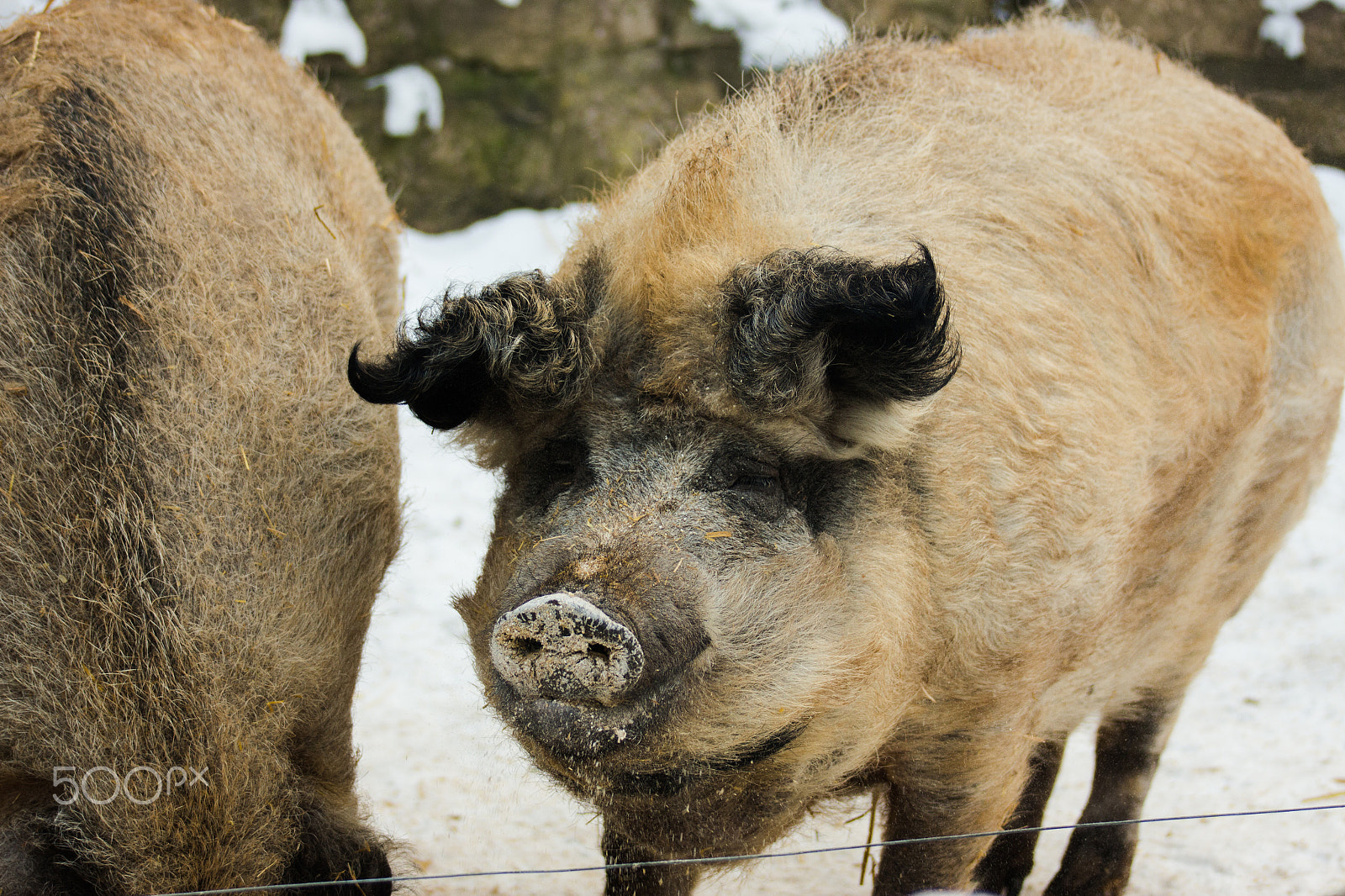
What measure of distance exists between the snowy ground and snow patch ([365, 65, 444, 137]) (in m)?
1.57

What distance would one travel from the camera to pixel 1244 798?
4.89m

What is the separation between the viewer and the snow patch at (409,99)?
869 cm

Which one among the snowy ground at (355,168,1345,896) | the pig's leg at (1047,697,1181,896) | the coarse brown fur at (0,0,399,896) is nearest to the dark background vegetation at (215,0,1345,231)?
the snowy ground at (355,168,1345,896)

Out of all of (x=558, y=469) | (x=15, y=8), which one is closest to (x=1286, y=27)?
(x=558, y=469)

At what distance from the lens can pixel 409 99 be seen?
28.6 feet

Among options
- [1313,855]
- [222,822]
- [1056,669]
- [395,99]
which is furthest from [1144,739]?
[395,99]

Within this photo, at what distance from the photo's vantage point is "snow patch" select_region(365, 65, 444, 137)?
28.5 ft

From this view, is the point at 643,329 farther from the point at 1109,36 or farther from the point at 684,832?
the point at 1109,36

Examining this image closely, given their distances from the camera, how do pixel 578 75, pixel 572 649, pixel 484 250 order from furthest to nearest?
pixel 578 75 < pixel 484 250 < pixel 572 649

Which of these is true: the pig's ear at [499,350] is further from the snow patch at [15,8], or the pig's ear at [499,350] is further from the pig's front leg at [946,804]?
the snow patch at [15,8]

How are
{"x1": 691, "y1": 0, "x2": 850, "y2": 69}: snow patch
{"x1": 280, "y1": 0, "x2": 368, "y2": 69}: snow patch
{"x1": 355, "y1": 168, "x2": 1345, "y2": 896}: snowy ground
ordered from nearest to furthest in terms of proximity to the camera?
{"x1": 355, "y1": 168, "x2": 1345, "y2": 896}: snowy ground → {"x1": 280, "y1": 0, "x2": 368, "y2": 69}: snow patch → {"x1": 691, "y1": 0, "x2": 850, "y2": 69}: snow patch

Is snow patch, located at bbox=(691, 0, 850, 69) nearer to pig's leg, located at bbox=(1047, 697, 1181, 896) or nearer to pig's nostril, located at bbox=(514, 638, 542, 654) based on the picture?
pig's leg, located at bbox=(1047, 697, 1181, 896)

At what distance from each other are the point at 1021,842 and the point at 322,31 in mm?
7312

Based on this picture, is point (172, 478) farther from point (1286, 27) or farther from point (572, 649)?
point (1286, 27)
